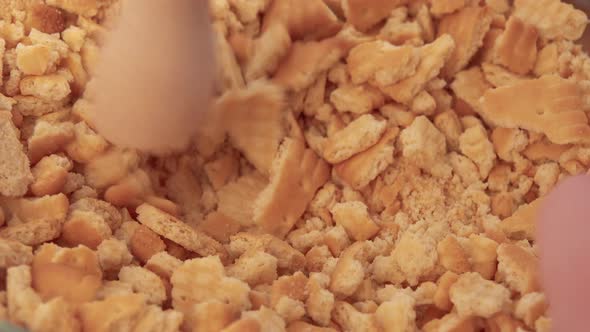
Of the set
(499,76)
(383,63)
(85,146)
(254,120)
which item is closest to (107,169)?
(85,146)

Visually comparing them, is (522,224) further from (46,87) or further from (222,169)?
(46,87)

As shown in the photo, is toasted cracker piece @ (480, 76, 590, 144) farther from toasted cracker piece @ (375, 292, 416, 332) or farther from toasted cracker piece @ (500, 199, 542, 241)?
toasted cracker piece @ (375, 292, 416, 332)

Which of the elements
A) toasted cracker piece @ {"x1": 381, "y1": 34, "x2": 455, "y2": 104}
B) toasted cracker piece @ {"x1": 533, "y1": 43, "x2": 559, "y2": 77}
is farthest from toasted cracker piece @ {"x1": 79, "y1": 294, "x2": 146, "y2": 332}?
toasted cracker piece @ {"x1": 533, "y1": 43, "x2": 559, "y2": 77}

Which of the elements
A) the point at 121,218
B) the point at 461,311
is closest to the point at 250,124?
the point at 121,218

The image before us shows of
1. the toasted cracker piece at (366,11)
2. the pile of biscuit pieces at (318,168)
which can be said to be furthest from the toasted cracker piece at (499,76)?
the toasted cracker piece at (366,11)

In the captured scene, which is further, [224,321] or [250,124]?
[250,124]

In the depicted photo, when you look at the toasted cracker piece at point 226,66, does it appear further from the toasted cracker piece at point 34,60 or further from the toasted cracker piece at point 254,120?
the toasted cracker piece at point 34,60

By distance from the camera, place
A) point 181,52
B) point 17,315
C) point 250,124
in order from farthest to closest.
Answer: point 250,124, point 181,52, point 17,315

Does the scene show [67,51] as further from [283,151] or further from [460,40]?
[460,40]
